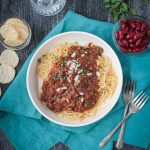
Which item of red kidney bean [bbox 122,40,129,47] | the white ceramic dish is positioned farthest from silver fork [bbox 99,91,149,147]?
red kidney bean [bbox 122,40,129,47]

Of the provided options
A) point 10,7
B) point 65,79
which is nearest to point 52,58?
point 65,79

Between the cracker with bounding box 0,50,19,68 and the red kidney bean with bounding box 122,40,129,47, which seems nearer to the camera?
the red kidney bean with bounding box 122,40,129,47

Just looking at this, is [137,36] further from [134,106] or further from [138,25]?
[134,106]

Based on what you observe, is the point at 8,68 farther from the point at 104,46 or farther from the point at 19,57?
the point at 104,46

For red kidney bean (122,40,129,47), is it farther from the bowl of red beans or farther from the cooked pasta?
the cooked pasta

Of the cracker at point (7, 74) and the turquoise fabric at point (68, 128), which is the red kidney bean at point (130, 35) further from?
the cracker at point (7, 74)

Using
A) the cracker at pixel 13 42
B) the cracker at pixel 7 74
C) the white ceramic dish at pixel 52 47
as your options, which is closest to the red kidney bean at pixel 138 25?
the white ceramic dish at pixel 52 47
